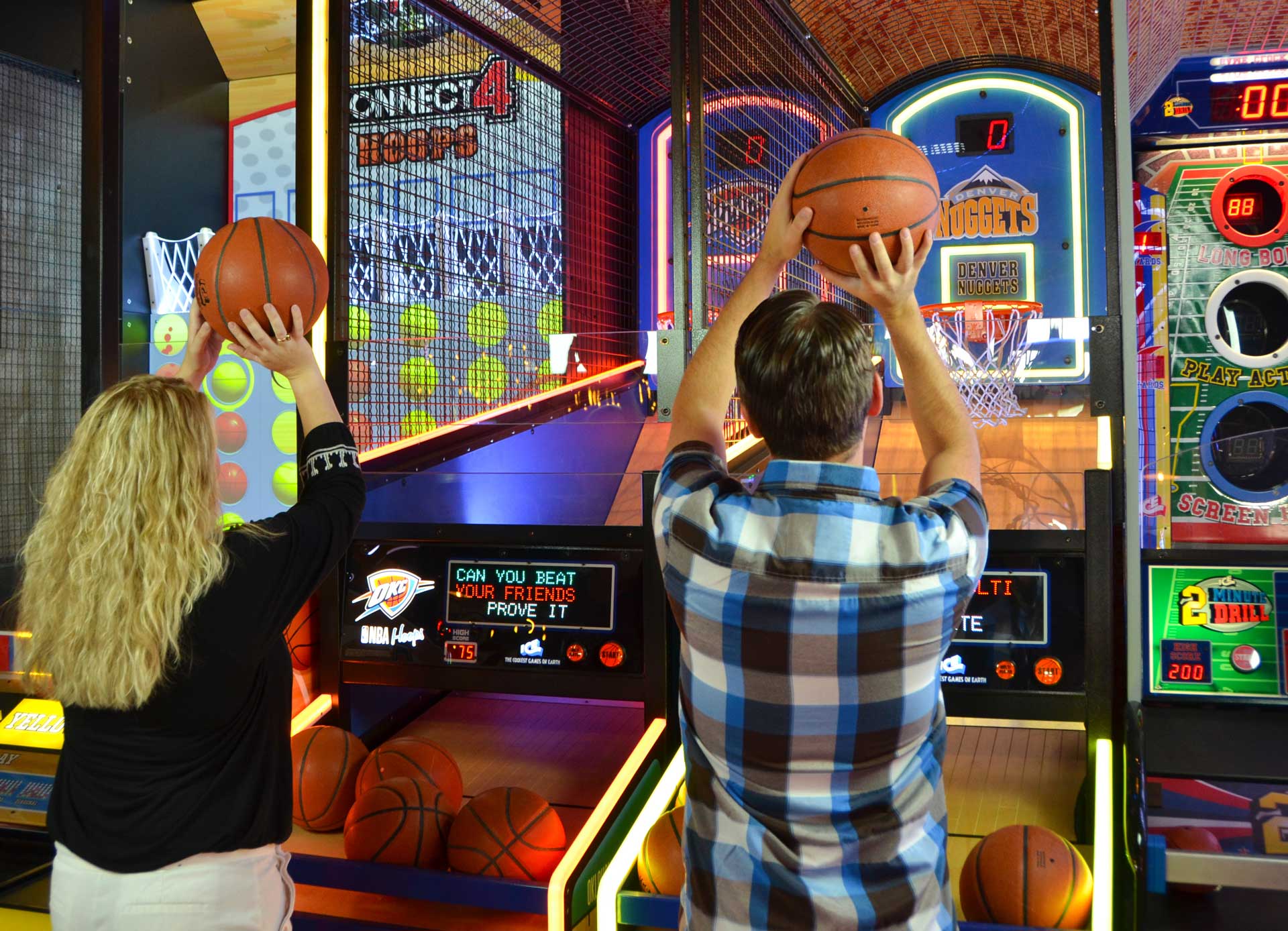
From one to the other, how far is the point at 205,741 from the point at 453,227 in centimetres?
239

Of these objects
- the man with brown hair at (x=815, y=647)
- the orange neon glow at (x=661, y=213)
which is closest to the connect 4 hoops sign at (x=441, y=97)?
the orange neon glow at (x=661, y=213)

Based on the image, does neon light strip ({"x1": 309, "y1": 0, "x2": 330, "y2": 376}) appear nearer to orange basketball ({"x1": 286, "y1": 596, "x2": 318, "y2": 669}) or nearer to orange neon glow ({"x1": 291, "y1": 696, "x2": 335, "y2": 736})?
orange basketball ({"x1": 286, "y1": 596, "x2": 318, "y2": 669})

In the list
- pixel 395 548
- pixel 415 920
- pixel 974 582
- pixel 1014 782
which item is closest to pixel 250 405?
pixel 395 548

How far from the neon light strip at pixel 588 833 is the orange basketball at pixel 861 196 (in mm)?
1345

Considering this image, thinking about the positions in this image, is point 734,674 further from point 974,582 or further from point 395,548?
point 395,548

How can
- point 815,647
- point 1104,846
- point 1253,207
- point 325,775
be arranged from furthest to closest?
point 1253,207, point 325,775, point 1104,846, point 815,647

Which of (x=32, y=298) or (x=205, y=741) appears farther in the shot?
(x=32, y=298)

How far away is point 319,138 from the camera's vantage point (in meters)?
3.22

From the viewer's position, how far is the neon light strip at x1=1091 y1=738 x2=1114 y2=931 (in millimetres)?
2113

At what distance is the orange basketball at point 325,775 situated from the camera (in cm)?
275

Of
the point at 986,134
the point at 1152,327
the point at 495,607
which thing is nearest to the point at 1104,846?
the point at 495,607

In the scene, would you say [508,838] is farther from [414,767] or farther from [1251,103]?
[1251,103]

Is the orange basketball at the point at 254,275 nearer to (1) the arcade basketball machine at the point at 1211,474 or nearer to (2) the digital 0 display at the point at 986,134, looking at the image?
(1) the arcade basketball machine at the point at 1211,474

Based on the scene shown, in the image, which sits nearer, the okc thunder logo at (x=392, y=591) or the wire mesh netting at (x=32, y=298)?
the okc thunder logo at (x=392, y=591)
